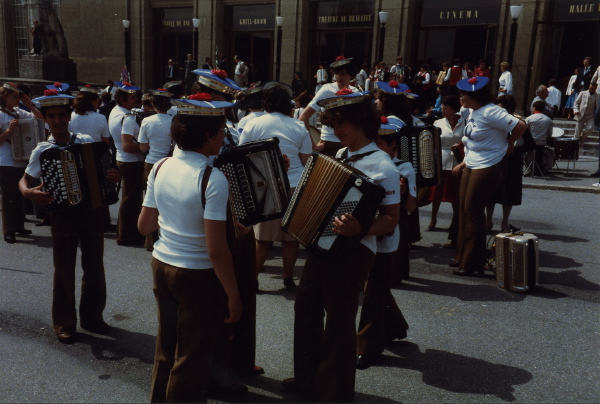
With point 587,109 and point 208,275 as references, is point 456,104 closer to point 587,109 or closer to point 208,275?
point 208,275

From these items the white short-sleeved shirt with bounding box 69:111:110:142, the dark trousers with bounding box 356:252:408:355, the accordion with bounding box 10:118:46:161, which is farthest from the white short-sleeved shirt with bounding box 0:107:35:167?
the dark trousers with bounding box 356:252:408:355

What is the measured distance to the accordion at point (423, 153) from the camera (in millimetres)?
5648

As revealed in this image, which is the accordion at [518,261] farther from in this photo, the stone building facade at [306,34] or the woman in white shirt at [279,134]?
the stone building facade at [306,34]

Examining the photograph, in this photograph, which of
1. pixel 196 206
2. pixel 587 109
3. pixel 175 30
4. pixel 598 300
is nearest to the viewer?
pixel 196 206

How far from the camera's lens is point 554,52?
19562 millimetres

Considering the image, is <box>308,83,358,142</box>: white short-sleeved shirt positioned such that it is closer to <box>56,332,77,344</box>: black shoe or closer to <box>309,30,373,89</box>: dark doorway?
<box>56,332,77,344</box>: black shoe

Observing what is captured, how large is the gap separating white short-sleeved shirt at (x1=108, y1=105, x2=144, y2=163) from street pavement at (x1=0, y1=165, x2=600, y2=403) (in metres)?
1.24

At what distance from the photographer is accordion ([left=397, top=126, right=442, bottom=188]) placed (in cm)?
565

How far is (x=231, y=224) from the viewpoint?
2.98 m

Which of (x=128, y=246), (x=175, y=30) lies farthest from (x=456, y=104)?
(x=175, y=30)

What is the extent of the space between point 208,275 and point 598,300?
4478 millimetres

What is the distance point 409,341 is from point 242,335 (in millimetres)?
1585

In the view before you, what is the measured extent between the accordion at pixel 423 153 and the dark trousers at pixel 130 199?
3618 mm

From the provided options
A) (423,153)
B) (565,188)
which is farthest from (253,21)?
(423,153)
